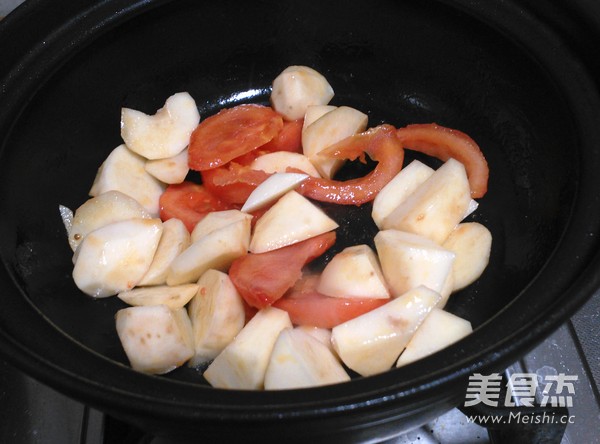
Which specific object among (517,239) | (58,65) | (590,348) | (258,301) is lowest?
(590,348)

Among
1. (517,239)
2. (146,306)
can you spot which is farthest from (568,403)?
(146,306)

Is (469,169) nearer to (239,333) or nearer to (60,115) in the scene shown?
(239,333)

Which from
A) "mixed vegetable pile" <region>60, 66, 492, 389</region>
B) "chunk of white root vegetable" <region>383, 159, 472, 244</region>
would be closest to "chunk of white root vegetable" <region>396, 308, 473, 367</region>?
"mixed vegetable pile" <region>60, 66, 492, 389</region>

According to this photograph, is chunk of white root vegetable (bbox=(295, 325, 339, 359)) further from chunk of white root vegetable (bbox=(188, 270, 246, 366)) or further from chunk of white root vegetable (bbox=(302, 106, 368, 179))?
chunk of white root vegetable (bbox=(302, 106, 368, 179))

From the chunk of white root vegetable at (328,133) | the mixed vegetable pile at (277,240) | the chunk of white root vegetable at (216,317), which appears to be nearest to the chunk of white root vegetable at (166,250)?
the mixed vegetable pile at (277,240)

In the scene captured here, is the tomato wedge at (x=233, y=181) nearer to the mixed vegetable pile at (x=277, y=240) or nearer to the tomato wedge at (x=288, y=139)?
the mixed vegetable pile at (x=277, y=240)

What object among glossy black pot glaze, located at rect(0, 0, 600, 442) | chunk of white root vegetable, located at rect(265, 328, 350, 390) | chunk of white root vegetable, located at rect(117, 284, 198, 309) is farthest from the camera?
chunk of white root vegetable, located at rect(117, 284, 198, 309)

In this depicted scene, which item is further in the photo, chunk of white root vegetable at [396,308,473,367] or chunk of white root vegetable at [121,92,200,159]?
chunk of white root vegetable at [121,92,200,159]

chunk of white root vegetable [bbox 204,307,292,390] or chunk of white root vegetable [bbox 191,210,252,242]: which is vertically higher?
chunk of white root vegetable [bbox 191,210,252,242]
